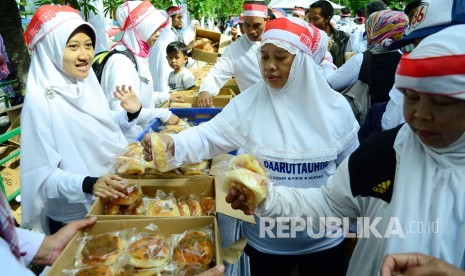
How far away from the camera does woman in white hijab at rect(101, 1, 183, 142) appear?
330cm

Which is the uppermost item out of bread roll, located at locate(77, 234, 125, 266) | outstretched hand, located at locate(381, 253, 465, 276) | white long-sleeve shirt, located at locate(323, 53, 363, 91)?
white long-sleeve shirt, located at locate(323, 53, 363, 91)

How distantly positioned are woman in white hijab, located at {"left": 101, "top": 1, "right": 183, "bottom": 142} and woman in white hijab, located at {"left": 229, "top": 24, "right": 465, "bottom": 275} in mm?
1950

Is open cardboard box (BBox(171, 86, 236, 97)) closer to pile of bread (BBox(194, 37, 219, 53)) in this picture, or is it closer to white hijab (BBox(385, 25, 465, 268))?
pile of bread (BBox(194, 37, 219, 53))

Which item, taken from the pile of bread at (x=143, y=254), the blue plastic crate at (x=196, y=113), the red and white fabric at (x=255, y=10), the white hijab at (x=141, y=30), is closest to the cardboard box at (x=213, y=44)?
the red and white fabric at (x=255, y=10)

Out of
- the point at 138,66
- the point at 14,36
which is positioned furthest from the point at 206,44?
the point at 138,66

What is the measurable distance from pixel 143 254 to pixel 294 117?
1.19 meters

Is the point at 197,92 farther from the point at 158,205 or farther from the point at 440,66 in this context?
the point at 440,66

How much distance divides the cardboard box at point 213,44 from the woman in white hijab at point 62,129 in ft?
15.0

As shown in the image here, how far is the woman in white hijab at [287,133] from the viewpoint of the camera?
2.18 meters

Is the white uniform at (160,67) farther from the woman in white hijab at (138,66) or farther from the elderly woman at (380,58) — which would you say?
the elderly woman at (380,58)

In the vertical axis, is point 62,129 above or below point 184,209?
above

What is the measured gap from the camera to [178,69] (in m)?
5.86

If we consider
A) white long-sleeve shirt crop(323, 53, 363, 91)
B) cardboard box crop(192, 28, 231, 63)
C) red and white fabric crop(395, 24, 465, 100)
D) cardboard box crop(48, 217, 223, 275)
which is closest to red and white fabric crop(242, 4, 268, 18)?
white long-sleeve shirt crop(323, 53, 363, 91)

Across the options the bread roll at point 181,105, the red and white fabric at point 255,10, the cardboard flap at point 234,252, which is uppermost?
the red and white fabric at point 255,10
